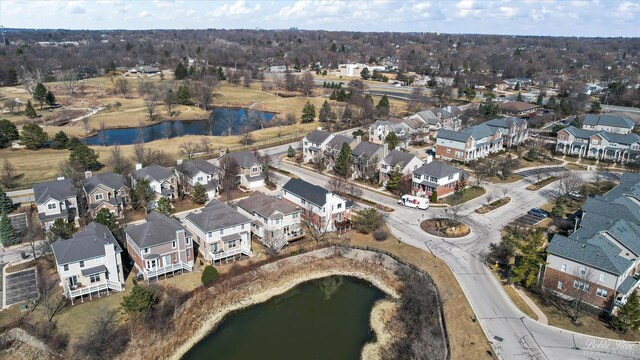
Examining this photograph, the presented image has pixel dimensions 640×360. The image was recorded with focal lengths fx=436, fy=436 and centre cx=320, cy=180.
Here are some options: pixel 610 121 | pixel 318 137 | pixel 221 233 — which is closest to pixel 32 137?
pixel 318 137

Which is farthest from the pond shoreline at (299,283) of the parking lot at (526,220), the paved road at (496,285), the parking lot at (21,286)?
the parking lot at (526,220)

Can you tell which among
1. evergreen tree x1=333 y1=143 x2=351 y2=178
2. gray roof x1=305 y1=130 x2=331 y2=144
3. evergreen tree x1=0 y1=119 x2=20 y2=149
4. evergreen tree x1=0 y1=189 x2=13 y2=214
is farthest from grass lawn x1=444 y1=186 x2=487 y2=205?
evergreen tree x1=0 y1=119 x2=20 y2=149

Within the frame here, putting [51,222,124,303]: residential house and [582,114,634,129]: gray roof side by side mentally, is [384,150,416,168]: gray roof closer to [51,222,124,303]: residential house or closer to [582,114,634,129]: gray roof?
[51,222,124,303]: residential house

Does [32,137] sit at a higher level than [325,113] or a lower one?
lower

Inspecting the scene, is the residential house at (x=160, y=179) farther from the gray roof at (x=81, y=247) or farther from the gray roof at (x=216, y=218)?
the gray roof at (x=81, y=247)

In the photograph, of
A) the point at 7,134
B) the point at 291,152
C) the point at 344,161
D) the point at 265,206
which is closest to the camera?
the point at 265,206

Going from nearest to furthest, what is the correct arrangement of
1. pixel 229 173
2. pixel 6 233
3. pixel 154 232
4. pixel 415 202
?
pixel 154 232 → pixel 6 233 → pixel 415 202 → pixel 229 173

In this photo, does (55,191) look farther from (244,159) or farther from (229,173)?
(244,159)
